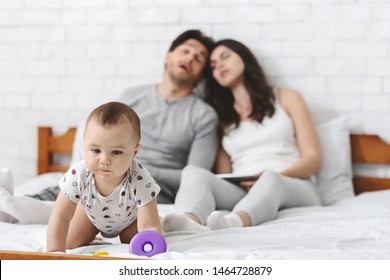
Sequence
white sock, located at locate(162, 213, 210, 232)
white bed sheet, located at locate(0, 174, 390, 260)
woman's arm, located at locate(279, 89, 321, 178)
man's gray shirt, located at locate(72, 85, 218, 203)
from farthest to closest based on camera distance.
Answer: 1. man's gray shirt, located at locate(72, 85, 218, 203)
2. woman's arm, located at locate(279, 89, 321, 178)
3. white sock, located at locate(162, 213, 210, 232)
4. white bed sheet, located at locate(0, 174, 390, 260)

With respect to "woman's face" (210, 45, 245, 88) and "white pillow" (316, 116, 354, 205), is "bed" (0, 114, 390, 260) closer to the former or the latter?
"white pillow" (316, 116, 354, 205)

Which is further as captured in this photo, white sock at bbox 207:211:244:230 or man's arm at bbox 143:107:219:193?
man's arm at bbox 143:107:219:193

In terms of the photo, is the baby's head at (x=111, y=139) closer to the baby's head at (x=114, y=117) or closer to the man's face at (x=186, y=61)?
the baby's head at (x=114, y=117)

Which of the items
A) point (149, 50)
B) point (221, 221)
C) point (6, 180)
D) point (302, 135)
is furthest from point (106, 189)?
point (149, 50)

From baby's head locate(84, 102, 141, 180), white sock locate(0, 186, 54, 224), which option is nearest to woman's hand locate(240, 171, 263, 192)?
white sock locate(0, 186, 54, 224)

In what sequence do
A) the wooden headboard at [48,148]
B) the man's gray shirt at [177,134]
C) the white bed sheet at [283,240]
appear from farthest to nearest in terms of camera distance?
the wooden headboard at [48,148], the man's gray shirt at [177,134], the white bed sheet at [283,240]

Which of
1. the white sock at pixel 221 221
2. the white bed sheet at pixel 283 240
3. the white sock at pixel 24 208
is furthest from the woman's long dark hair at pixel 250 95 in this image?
the white sock at pixel 24 208

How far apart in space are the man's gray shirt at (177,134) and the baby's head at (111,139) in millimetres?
1044

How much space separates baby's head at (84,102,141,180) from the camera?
140 centimetres

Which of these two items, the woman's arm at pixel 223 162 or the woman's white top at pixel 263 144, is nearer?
the woman's white top at pixel 263 144

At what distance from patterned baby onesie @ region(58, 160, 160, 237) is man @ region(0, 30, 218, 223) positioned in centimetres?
92

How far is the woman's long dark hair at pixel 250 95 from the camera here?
2.59 metres

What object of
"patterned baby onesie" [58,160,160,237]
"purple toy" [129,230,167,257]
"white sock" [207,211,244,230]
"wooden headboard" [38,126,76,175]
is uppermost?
"patterned baby onesie" [58,160,160,237]
